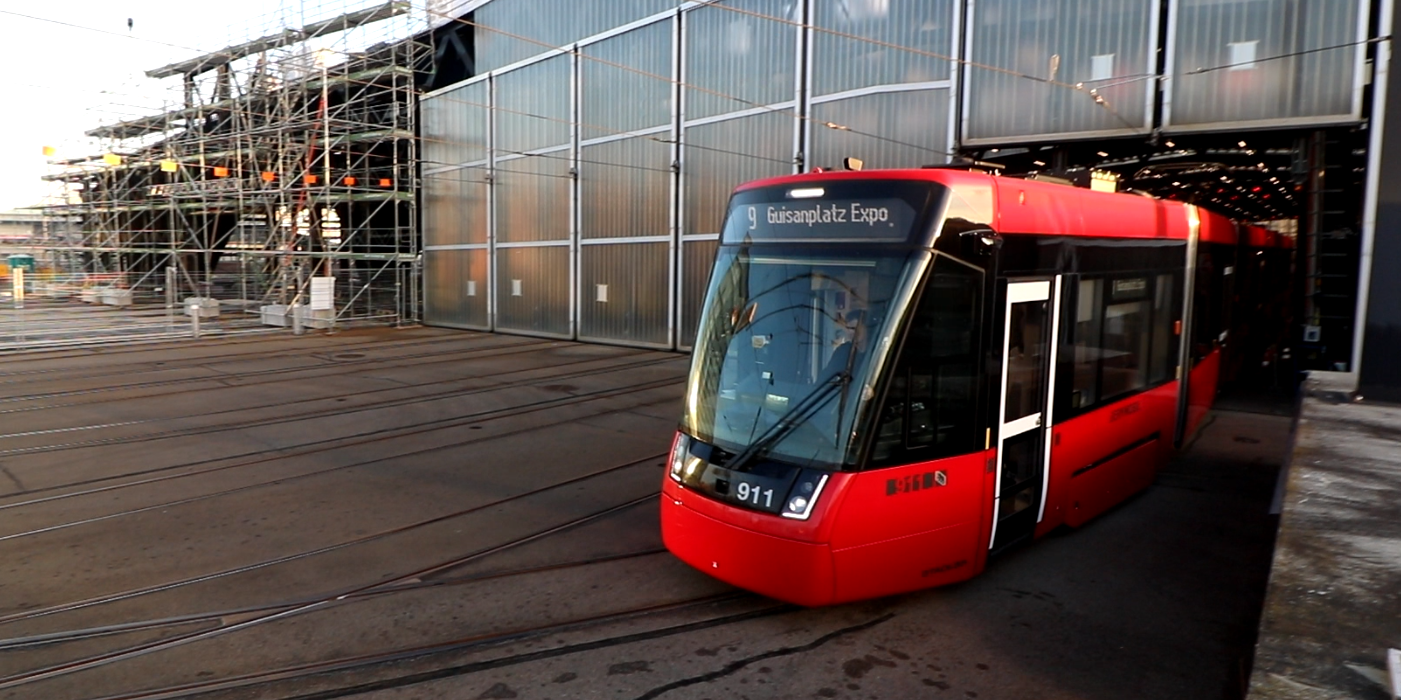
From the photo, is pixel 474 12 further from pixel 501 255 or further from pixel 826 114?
pixel 826 114

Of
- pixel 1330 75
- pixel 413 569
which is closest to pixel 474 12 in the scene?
pixel 1330 75

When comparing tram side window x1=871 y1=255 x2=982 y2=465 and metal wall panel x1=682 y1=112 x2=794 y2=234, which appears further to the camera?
metal wall panel x1=682 y1=112 x2=794 y2=234

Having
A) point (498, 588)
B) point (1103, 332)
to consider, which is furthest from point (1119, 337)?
point (498, 588)

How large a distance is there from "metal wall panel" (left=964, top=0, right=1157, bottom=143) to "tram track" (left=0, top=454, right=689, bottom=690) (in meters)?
10.4

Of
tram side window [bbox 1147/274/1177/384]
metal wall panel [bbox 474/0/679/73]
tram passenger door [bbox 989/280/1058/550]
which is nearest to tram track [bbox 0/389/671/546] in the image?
tram passenger door [bbox 989/280/1058/550]

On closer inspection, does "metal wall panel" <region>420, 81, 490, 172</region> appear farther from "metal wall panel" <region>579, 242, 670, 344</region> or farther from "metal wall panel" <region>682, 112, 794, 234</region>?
"metal wall panel" <region>682, 112, 794, 234</region>

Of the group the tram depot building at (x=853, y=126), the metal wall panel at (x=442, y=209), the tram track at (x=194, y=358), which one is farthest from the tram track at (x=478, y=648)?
the metal wall panel at (x=442, y=209)

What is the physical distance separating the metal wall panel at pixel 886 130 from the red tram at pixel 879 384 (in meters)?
10.2

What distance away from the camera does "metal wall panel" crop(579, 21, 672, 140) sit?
21.7 meters

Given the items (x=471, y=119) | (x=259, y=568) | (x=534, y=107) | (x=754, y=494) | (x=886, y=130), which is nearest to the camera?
(x=754, y=494)

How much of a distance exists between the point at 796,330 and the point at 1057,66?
11.2 meters

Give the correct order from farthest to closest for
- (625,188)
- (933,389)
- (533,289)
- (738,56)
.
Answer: (533,289), (625,188), (738,56), (933,389)

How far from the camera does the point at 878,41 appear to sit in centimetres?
1655

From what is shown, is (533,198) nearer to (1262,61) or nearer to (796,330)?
(1262,61)
